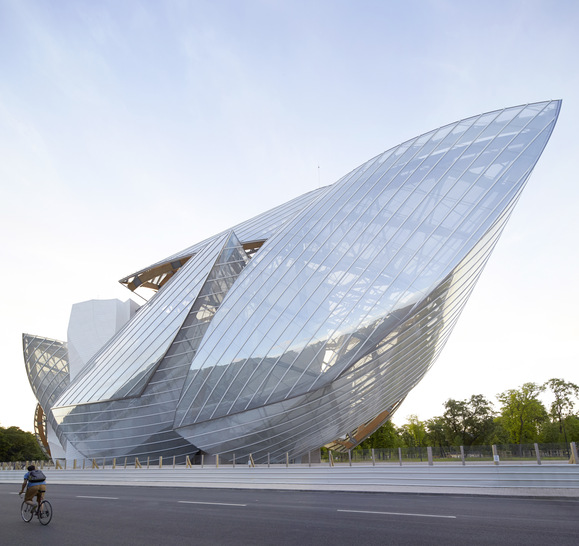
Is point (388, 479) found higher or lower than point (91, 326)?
lower

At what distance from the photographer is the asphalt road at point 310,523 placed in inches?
299

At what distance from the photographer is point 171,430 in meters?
30.0

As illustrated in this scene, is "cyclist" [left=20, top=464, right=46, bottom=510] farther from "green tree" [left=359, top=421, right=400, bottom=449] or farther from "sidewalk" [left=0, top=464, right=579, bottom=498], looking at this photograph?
"green tree" [left=359, top=421, right=400, bottom=449]

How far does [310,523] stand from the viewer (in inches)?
362

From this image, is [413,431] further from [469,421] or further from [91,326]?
[91,326]

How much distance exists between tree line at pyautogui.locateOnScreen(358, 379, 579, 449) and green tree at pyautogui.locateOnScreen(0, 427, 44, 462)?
2962 inches

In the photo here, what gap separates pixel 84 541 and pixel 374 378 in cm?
1885

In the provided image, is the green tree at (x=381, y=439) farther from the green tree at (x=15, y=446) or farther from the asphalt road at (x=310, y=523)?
the green tree at (x=15, y=446)

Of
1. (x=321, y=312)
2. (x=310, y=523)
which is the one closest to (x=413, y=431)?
(x=321, y=312)

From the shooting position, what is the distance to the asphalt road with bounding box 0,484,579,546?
7.59 metres

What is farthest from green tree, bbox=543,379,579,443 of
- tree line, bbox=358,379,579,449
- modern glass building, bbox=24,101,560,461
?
modern glass building, bbox=24,101,560,461

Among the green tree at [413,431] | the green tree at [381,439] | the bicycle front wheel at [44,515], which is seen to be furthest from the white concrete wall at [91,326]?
the green tree at [413,431]

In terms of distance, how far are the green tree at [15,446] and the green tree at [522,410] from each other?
9680 centimetres

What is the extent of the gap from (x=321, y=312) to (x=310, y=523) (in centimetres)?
1433
